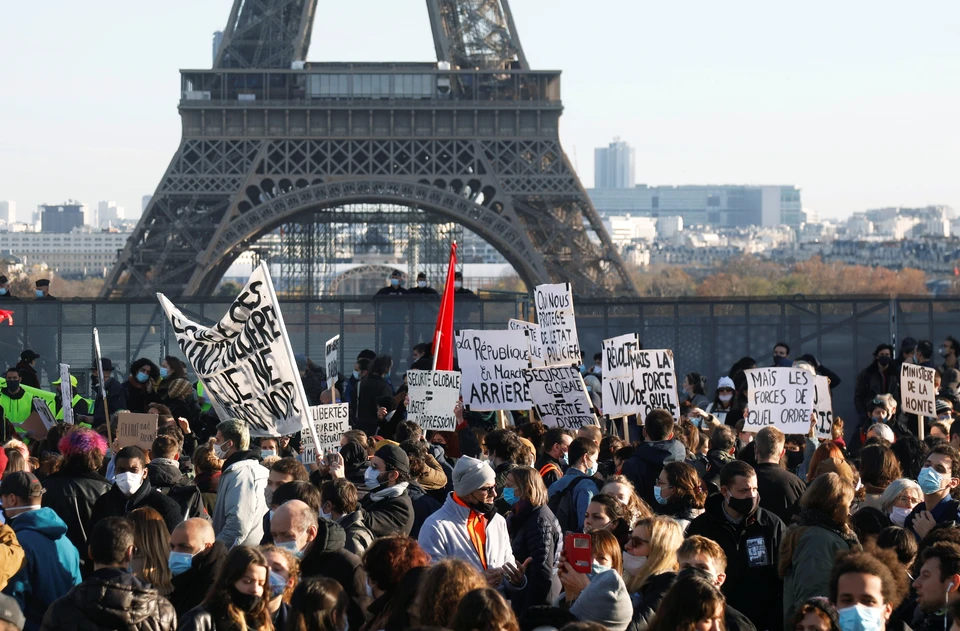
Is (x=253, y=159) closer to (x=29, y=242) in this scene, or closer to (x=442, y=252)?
(x=442, y=252)

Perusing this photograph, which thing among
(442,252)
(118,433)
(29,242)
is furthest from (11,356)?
(29,242)

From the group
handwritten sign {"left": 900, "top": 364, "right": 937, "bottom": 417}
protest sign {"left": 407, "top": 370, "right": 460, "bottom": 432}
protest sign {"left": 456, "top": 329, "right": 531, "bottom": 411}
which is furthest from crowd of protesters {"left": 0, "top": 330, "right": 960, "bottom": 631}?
protest sign {"left": 456, "top": 329, "right": 531, "bottom": 411}

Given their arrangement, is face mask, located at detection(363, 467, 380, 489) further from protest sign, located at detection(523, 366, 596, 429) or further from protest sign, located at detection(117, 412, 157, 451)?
protest sign, located at detection(523, 366, 596, 429)

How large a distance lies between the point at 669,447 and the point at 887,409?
3.18 meters

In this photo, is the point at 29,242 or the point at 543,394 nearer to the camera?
the point at 543,394

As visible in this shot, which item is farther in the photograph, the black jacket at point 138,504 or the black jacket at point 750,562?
the black jacket at point 138,504

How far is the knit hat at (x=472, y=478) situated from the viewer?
7.07 meters

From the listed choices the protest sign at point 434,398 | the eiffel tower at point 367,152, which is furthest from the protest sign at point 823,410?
the eiffel tower at point 367,152

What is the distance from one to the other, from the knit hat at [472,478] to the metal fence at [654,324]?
11557 mm

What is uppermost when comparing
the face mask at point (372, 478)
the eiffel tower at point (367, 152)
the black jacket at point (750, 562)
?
the eiffel tower at point (367, 152)

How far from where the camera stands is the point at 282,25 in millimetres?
43906

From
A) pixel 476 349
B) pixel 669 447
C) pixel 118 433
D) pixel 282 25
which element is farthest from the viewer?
pixel 282 25

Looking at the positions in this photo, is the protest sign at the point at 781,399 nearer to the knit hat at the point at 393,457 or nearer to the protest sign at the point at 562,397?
the protest sign at the point at 562,397

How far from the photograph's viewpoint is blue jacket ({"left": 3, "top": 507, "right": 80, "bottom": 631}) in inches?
267
